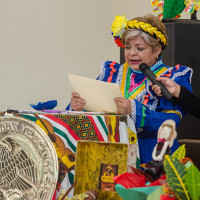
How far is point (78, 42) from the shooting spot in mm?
4406

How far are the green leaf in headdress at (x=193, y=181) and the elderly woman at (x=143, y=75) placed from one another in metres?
1.08

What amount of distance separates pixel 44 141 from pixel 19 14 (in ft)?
10.5

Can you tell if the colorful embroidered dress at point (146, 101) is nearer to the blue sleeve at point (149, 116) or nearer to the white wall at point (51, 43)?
the blue sleeve at point (149, 116)

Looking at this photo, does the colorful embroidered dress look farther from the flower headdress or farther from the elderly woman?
the flower headdress

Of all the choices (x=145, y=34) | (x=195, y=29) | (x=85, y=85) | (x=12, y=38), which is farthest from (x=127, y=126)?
(x=12, y=38)

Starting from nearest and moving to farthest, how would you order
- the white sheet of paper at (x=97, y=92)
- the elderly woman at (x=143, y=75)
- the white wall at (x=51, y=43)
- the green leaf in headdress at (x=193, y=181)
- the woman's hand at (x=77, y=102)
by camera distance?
the green leaf in headdress at (x=193, y=181) < the white sheet of paper at (x=97, y=92) < the woman's hand at (x=77, y=102) < the elderly woman at (x=143, y=75) < the white wall at (x=51, y=43)

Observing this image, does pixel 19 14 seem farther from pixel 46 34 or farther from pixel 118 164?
pixel 118 164

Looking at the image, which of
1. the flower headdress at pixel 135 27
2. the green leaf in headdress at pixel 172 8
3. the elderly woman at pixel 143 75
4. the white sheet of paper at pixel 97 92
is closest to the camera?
the white sheet of paper at pixel 97 92

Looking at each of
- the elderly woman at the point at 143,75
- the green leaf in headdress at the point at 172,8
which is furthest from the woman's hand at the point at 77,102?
the green leaf in headdress at the point at 172,8

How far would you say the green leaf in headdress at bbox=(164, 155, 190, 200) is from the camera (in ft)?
2.15

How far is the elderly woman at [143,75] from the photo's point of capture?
1.81 m

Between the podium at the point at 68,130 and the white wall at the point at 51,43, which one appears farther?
the white wall at the point at 51,43

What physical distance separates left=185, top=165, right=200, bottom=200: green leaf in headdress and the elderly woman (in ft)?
3.54

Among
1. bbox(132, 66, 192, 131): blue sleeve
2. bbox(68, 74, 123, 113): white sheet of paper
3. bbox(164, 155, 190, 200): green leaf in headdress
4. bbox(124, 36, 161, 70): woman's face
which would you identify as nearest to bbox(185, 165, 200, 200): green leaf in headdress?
bbox(164, 155, 190, 200): green leaf in headdress
